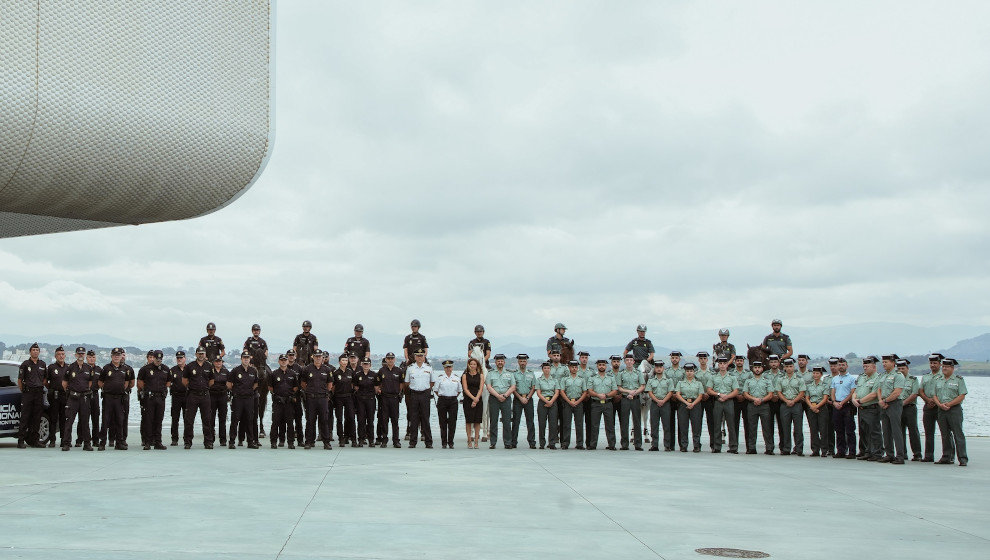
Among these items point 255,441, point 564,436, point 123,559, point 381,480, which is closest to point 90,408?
point 255,441

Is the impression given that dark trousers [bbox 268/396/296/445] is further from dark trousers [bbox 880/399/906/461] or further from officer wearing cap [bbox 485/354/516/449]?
dark trousers [bbox 880/399/906/461]

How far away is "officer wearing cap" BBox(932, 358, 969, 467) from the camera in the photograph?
13938mm

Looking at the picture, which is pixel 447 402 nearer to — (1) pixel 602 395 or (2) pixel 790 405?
(1) pixel 602 395

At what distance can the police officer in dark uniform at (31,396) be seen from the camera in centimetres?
1498

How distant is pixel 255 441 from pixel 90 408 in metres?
2.73

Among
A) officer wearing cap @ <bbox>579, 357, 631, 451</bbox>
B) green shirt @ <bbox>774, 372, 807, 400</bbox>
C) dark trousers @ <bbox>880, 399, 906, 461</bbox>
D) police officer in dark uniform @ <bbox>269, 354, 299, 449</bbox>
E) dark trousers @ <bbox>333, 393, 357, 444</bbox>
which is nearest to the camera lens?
dark trousers @ <bbox>880, 399, 906, 461</bbox>

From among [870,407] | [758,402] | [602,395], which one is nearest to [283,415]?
[602,395]

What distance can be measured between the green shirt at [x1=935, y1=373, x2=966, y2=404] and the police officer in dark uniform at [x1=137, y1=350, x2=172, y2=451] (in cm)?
1245

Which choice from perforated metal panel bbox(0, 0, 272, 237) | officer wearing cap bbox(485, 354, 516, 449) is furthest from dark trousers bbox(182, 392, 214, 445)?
officer wearing cap bbox(485, 354, 516, 449)

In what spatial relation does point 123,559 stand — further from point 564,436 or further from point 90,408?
point 564,436

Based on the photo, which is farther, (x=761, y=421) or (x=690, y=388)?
(x=690, y=388)

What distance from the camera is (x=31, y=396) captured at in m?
15.1

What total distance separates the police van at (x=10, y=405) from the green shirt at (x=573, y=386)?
896 cm

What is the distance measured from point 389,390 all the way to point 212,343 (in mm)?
3463
